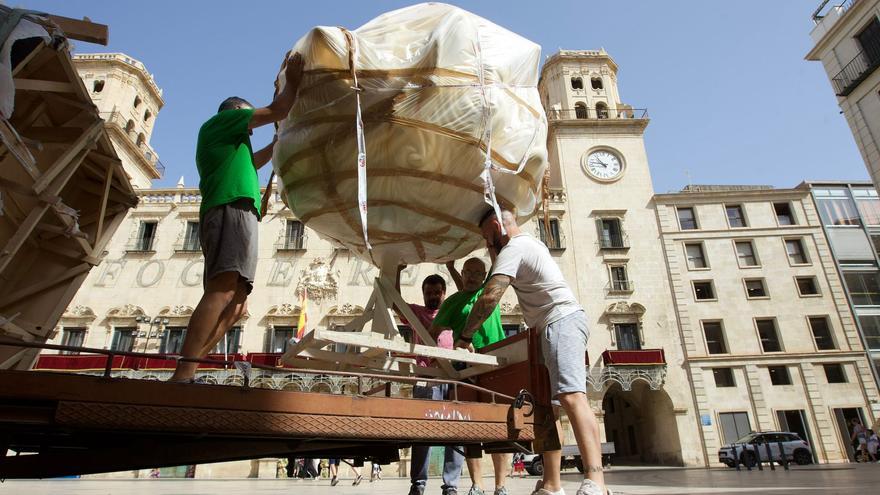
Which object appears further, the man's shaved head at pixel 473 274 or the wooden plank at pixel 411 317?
the man's shaved head at pixel 473 274

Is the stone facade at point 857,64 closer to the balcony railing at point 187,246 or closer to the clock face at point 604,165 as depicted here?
the clock face at point 604,165

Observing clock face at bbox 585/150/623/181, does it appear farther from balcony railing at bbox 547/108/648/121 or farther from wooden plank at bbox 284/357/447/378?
wooden plank at bbox 284/357/447/378

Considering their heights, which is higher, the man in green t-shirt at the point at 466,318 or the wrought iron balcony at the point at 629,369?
the wrought iron balcony at the point at 629,369

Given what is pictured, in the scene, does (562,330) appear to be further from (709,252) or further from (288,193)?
(709,252)

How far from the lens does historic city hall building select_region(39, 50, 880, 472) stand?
64.3 ft

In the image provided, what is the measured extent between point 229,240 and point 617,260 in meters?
21.2

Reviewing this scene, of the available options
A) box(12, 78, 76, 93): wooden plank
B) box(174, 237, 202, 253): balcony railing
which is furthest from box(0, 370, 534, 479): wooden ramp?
box(174, 237, 202, 253): balcony railing

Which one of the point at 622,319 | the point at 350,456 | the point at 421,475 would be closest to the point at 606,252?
the point at 622,319

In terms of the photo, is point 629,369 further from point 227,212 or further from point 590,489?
point 227,212

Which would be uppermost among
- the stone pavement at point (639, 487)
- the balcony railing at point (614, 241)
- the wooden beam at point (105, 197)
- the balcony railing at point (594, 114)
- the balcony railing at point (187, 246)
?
the balcony railing at point (594, 114)

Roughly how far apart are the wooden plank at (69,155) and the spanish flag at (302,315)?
14.2 metres

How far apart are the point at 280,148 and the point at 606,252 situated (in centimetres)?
2048

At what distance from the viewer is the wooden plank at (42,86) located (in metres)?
4.04

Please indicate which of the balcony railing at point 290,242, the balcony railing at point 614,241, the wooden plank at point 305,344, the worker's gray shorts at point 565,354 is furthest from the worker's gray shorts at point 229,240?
the balcony railing at point 614,241
